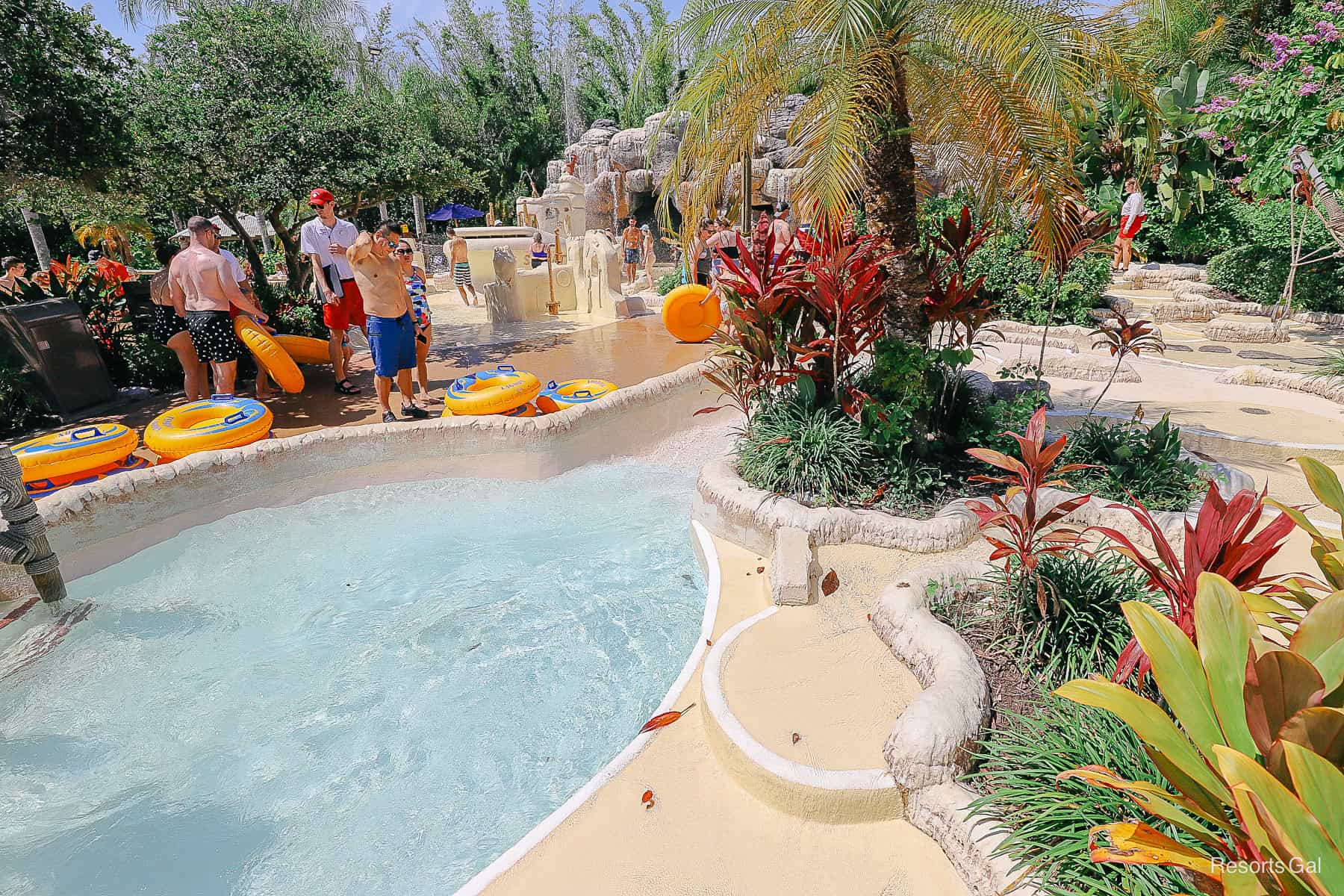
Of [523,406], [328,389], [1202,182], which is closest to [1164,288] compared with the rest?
[1202,182]

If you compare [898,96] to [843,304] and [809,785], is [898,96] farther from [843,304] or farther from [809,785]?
[809,785]

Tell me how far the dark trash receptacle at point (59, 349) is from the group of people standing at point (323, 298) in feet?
1.95

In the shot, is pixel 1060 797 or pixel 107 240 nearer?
pixel 1060 797

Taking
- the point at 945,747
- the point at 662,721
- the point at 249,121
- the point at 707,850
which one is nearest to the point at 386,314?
the point at 249,121

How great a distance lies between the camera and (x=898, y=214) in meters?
4.71

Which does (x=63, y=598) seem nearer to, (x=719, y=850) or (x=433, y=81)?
(x=719, y=850)

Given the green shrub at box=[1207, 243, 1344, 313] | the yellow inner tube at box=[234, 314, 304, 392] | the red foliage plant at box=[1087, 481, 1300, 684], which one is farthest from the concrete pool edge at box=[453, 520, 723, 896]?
the green shrub at box=[1207, 243, 1344, 313]

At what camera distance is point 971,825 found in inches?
85.1

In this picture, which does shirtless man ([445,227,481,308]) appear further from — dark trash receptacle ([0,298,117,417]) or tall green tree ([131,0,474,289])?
dark trash receptacle ([0,298,117,417])

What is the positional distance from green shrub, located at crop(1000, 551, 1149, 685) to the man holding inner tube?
16.0 feet

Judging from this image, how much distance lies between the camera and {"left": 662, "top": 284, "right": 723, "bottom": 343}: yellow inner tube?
29.0 ft

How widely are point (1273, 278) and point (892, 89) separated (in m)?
9.42

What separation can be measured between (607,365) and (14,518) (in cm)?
536

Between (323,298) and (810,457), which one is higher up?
(323,298)
